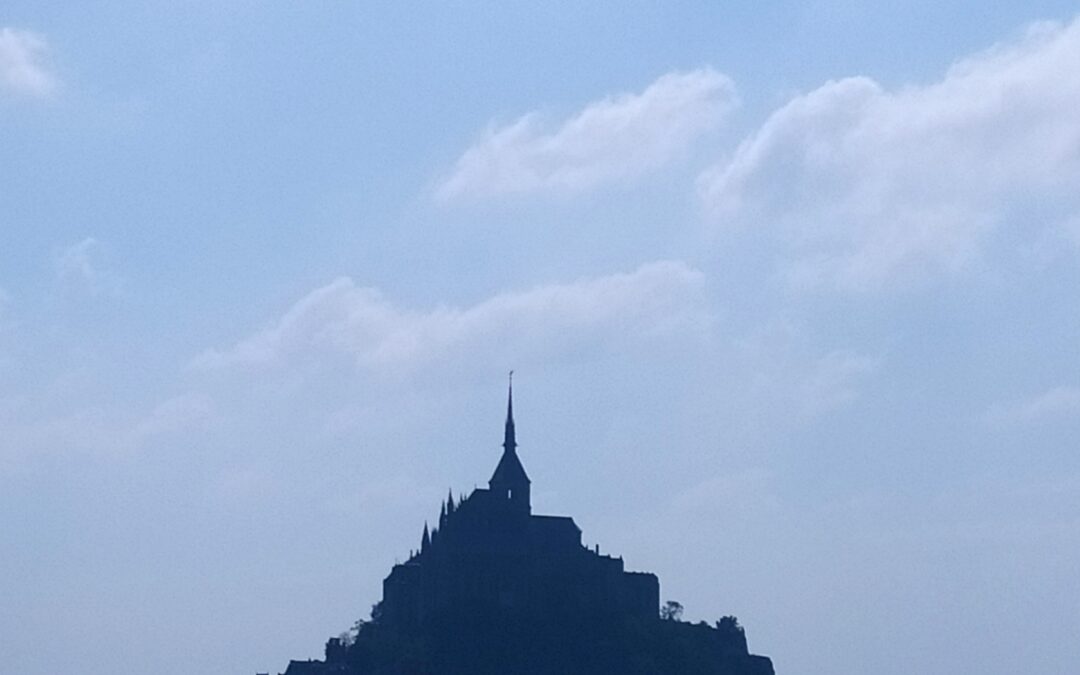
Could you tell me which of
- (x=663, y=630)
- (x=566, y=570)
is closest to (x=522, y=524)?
(x=566, y=570)

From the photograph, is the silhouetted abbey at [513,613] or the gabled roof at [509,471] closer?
the silhouetted abbey at [513,613]

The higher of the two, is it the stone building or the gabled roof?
the gabled roof

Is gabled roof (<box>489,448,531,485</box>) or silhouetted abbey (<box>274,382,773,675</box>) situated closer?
silhouetted abbey (<box>274,382,773,675</box>)

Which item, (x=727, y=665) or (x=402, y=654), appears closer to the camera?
(x=402, y=654)

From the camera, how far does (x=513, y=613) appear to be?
116062 mm

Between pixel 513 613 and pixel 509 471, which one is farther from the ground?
pixel 509 471

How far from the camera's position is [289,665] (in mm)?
122062

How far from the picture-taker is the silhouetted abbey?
113 metres

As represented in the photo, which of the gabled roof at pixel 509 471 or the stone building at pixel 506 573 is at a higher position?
the gabled roof at pixel 509 471

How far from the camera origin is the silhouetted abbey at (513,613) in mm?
113312

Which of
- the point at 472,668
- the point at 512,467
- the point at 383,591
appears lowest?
the point at 472,668

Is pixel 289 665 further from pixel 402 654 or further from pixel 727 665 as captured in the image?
pixel 727 665

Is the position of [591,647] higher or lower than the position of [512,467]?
lower

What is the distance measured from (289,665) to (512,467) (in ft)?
67.6
